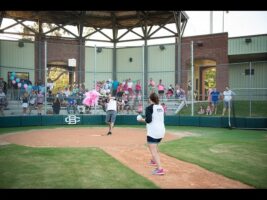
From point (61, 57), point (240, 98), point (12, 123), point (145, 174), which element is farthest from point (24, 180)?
point (61, 57)

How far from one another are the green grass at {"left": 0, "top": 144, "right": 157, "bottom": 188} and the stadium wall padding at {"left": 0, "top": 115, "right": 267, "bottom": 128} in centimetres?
854

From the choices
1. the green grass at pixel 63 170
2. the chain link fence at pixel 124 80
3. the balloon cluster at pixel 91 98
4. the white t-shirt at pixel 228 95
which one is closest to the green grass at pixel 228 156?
the green grass at pixel 63 170

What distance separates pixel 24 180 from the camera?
6.66 meters

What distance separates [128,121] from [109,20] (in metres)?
13.6

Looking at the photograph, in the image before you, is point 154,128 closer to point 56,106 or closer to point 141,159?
point 141,159

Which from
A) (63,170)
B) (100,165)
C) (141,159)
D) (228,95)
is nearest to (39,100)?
(228,95)

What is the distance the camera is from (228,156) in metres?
9.55

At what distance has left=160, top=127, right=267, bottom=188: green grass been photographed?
736 centimetres

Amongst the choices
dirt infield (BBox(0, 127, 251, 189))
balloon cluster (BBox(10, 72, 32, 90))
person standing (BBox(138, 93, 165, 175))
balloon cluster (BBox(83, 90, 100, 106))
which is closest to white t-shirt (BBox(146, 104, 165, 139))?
person standing (BBox(138, 93, 165, 175))

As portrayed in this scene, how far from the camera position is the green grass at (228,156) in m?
7.36

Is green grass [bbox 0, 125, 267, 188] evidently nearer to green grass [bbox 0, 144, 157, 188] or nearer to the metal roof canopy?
green grass [bbox 0, 144, 157, 188]

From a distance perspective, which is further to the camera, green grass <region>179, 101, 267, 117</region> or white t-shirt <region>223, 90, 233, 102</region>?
green grass <region>179, 101, 267, 117</region>

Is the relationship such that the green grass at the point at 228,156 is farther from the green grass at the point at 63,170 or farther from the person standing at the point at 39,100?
the person standing at the point at 39,100

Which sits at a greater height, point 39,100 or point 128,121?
point 39,100
